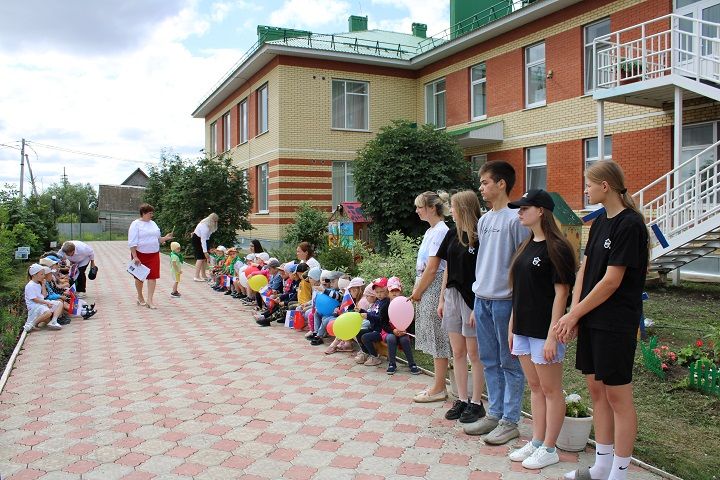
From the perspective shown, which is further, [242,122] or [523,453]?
[242,122]

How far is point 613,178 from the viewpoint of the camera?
334cm

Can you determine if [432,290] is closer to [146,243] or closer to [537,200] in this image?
[537,200]

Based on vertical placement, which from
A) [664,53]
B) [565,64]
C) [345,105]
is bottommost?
[664,53]

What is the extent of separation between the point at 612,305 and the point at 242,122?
24646 millimetres

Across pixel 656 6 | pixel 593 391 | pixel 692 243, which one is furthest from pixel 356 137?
pixel 593 391

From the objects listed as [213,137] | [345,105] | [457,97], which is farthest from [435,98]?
[213,137]

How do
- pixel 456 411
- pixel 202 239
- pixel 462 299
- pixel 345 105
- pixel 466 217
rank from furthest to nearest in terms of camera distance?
pixel 345 105, pixel 202 239, pixel 456 411, pixel 462 299, pixel 466 217

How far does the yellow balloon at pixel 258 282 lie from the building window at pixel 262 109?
14074mm

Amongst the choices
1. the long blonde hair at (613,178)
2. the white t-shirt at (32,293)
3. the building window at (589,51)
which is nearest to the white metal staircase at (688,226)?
the building window at (589,51)

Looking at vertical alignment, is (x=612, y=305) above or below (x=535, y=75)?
below

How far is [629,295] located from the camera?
3.25m

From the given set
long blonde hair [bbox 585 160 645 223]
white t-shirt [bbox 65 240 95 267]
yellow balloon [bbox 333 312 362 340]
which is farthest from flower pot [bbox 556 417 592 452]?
white t-shirt [bbox 65 240 95 267]

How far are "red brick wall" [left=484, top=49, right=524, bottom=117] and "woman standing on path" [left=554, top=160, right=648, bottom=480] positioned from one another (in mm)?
15472

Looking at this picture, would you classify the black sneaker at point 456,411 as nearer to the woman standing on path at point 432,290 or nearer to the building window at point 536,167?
the woman standing on path at point 432,290
